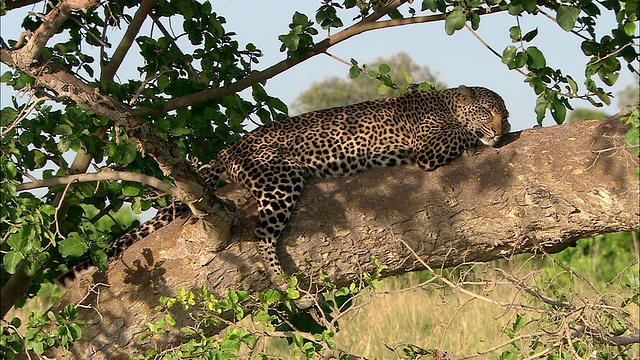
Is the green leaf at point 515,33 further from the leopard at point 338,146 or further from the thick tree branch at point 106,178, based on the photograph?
the thick tree branch at point 106,178

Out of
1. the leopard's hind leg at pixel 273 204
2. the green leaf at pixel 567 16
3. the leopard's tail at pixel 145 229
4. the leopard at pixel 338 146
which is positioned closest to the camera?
the green leaf at pixel 567 16

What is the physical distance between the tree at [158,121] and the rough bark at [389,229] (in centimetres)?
4

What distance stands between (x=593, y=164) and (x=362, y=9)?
1850mm

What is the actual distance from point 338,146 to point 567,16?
2161mm

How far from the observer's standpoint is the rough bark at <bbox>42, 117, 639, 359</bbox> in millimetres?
5402

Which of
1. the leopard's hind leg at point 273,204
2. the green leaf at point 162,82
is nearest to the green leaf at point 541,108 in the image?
the leopard's hind leg at point 273,204

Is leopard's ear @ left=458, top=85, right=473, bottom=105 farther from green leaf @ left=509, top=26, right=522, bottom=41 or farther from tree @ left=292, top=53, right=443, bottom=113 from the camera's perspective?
tree @ left=292, top=53, right=443, bottom=113

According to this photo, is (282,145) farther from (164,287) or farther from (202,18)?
(164,287)

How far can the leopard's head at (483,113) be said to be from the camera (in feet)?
20.9

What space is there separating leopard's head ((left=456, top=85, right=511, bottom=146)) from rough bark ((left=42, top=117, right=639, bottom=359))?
641 mm

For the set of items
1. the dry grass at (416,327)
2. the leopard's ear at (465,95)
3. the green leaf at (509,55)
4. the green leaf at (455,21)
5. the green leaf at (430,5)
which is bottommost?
the dry grass at (416,327)

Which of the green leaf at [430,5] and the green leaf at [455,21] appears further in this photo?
the green leaf at [430,5]

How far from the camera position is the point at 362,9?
598 cm

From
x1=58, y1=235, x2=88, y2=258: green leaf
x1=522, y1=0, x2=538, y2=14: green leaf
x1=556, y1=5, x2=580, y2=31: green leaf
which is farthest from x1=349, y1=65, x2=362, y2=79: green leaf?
x1=58, y1=235, x2=88, y2=258: green leaf
